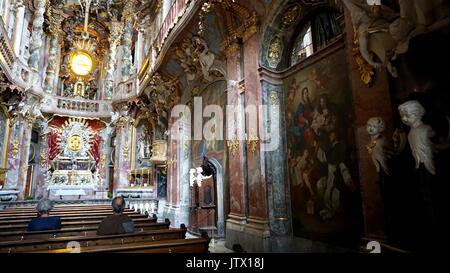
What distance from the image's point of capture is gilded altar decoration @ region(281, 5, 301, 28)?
613 cm

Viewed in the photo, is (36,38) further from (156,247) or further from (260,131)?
(156,247)

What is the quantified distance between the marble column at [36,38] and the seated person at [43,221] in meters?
11.8

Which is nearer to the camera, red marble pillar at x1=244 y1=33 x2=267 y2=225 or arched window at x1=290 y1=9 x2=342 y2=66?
arched window at x1=290 y1=9 x2=342 y2=66

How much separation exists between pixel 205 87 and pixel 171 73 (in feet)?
5.77

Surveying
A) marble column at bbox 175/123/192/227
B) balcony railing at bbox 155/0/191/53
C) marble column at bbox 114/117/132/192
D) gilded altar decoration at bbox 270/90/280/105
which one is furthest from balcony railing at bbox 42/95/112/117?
gilded altar decoration at bbox 270/90/280/105

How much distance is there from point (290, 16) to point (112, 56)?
46.0 ft

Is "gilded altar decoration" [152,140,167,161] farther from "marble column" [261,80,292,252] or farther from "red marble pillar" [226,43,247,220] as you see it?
"marble column" [261,80,292,252]

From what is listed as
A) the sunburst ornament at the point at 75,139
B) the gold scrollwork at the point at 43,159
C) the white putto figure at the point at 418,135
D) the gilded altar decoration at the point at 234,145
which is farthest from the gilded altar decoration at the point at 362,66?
the gold scrollwork at the point at 43,159

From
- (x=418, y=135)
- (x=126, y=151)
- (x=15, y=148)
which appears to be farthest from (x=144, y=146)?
(x=418, y=135)

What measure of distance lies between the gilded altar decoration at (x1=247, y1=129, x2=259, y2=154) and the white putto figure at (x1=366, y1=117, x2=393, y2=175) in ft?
9.93

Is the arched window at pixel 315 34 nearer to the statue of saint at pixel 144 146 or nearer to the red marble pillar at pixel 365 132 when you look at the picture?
the red marble pillar at pixel 365 132

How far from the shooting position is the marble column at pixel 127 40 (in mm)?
15688

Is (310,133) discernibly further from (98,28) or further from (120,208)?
(98,28)
